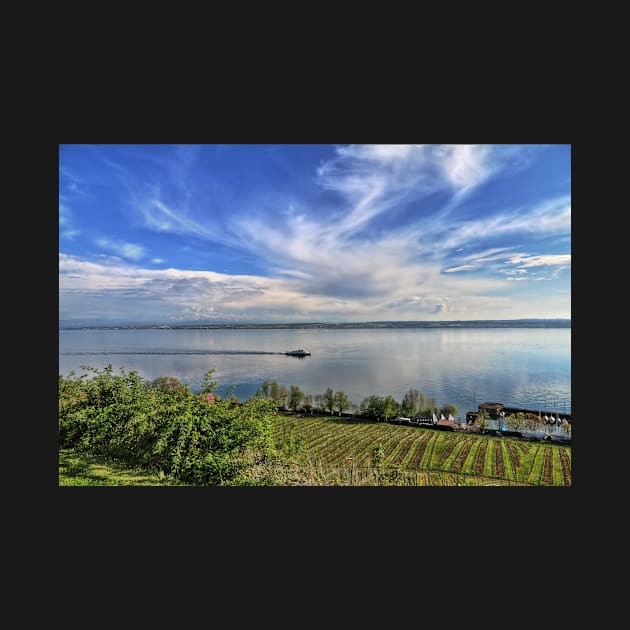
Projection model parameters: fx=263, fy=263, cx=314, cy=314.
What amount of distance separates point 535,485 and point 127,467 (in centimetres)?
486

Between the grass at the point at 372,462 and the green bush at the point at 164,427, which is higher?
the green bush at the point at 164,427

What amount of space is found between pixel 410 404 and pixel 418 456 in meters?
1.50

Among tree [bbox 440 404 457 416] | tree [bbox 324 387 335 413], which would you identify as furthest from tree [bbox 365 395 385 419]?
tree [bbox 440 404 457 416]

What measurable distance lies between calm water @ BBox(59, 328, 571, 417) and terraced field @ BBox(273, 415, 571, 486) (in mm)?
860

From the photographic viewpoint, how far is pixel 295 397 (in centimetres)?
559

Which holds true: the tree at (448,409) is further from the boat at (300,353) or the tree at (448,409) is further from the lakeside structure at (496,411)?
the boat at (300,353)

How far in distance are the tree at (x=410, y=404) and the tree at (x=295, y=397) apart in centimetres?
210

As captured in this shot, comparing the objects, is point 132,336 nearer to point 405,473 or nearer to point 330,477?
point 330,477

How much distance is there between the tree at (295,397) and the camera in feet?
18.3

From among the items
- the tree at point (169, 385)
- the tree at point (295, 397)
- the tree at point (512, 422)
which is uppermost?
the tree at point (169, 385)

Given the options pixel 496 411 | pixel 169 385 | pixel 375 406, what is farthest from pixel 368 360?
pixel 169 385

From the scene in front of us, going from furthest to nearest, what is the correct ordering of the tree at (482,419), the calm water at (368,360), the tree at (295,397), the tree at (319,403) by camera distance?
the tree at (319,403), the tree at (295,397), the tree at (482,419), the calm water at (368,360)

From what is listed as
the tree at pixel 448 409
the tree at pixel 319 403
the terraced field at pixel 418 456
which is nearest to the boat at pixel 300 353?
the tree at pixel 319 403

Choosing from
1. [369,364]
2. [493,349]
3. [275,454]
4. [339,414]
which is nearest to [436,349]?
[493,349]
